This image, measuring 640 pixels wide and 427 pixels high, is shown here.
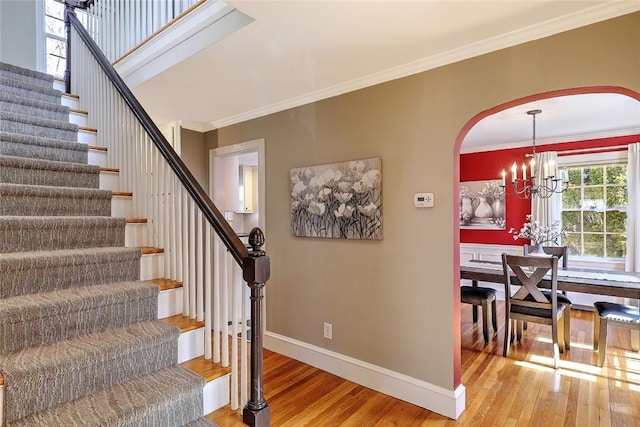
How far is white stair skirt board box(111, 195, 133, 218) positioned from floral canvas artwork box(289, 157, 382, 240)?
1348 millimetres

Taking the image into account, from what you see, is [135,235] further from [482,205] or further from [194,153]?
[482,205]

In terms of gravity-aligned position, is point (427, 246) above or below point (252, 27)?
below

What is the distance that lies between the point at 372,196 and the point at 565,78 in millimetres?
1362

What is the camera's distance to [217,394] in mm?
1611

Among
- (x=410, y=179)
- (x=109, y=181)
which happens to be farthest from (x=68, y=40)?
(x=410, y=179)

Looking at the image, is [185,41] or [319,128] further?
[319,128]

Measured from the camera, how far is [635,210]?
13.4ft

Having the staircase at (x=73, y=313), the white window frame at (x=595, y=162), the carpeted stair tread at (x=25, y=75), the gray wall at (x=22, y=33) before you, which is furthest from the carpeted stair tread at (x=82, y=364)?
the white window frame at (x=595, y=162)

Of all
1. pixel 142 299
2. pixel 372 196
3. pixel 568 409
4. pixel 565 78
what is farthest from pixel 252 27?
pixel 568 409

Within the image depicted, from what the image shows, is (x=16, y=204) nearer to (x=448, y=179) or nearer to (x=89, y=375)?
(x=89, y=375)

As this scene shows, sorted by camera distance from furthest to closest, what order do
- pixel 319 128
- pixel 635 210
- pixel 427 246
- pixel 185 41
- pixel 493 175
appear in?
pixel 493 175 → pixel 635 210 → pixel 319 128 → pixel 427 246 → pixel 185 41

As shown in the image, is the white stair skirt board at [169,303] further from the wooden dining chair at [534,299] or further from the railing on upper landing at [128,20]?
the wooden dining chair at [534,299]

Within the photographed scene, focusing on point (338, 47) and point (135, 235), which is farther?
point (135, 235)

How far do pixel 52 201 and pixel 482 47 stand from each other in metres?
2.80
